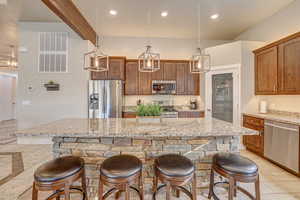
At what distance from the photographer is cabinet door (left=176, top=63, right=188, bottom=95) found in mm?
5305

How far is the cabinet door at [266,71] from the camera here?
3.72 m

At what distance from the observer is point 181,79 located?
5.32 m

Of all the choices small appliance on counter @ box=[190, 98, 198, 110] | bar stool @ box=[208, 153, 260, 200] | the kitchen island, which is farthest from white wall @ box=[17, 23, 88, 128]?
bar stool @ box=[208, 153, 260, 200]

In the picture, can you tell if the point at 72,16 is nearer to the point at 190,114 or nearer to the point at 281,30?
the point at 190,114

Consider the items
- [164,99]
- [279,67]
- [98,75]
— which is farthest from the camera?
[164,99]

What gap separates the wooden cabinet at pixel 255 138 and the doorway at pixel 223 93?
342 mm

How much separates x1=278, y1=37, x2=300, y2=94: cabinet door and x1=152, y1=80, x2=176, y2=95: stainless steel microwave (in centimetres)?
271

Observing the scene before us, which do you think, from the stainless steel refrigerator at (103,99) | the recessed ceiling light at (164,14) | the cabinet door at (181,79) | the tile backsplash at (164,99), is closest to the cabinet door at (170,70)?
the cabinet door at (181,79)

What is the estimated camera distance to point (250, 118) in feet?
13.1

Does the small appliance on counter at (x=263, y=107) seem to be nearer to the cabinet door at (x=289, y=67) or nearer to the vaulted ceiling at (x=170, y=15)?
the cabinet door at (x=289, y=67)

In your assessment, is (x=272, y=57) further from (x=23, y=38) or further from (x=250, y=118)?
(x=23, y=38)

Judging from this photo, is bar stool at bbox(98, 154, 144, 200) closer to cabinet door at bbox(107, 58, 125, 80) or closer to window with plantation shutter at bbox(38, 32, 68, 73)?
cabinet door at bbox(107, 58, 125, 80)

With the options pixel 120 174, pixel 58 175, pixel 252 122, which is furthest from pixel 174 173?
pixel 252 122

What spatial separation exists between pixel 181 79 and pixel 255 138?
260cm
